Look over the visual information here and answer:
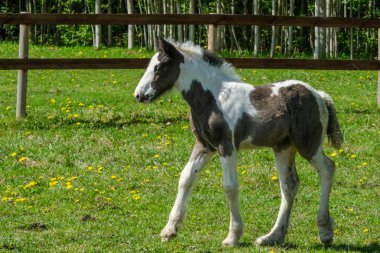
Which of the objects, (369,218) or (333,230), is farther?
(369,218)

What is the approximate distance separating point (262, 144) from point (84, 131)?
5.62m

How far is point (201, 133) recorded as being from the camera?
7.84m

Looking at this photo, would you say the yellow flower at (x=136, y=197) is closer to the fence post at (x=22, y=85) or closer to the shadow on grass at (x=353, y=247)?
the shadow on grass at (x=353, y=247)

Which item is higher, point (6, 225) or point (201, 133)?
point (201, 133)

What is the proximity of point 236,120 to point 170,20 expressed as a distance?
6.83 metres

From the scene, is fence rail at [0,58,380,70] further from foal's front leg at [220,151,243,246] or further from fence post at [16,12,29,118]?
foal's front leg at [220,151,243,246]

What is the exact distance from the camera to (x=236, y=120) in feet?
25.2

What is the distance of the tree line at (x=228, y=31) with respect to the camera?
32031 millimetres

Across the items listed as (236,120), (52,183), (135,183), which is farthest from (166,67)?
(52,183)

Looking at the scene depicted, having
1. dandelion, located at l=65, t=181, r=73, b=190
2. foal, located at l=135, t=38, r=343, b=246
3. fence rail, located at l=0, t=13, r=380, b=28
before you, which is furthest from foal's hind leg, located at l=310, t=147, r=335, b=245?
fence rail, located at l=0, t=13, r=380, b=28

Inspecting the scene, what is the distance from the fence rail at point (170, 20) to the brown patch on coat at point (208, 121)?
251 inches

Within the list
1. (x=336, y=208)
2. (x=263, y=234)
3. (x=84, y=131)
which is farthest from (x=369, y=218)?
(x=84, y=131)

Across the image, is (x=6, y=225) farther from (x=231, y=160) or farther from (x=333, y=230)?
(x=333, y=230)

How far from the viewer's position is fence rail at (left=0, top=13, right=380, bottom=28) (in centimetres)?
1372
